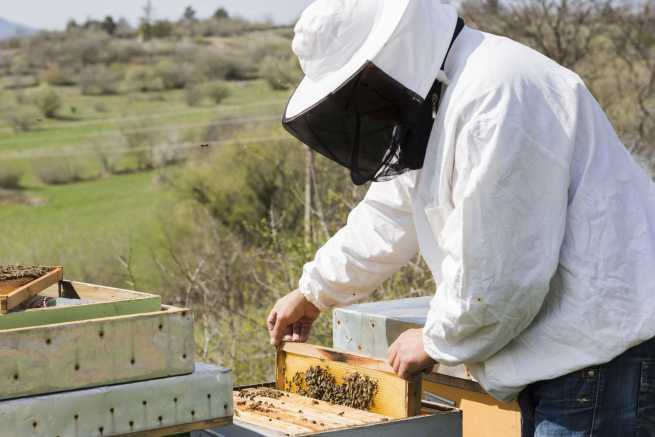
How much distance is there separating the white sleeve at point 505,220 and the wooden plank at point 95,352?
671 mm

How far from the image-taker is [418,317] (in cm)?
285

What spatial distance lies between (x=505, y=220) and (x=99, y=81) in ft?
66.4

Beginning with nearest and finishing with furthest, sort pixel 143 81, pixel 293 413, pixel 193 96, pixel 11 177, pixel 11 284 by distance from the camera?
pixel 11 284
pixel 293 413
pixel 11 177
pixel 193 96
pixel 143 81

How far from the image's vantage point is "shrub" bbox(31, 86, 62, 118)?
1777cm

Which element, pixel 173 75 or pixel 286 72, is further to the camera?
pixel 173 75

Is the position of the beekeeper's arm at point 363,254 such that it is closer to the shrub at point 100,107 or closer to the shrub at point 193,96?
the shrub at point 100,107

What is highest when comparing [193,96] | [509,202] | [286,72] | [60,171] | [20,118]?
[193,96]

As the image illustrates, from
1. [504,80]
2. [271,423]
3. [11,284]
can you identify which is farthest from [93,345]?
[504,80]

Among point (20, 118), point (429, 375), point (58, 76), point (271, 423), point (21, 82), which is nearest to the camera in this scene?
point (271, 423)

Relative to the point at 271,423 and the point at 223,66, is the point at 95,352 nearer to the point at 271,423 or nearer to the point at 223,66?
the point at 271,423

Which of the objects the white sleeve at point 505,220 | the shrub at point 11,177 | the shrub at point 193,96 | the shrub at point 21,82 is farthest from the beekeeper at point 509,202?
the shrub at point 193,96

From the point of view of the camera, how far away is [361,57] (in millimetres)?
2248

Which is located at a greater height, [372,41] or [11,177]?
→ [11,177]

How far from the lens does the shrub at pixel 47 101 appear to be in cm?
1777
